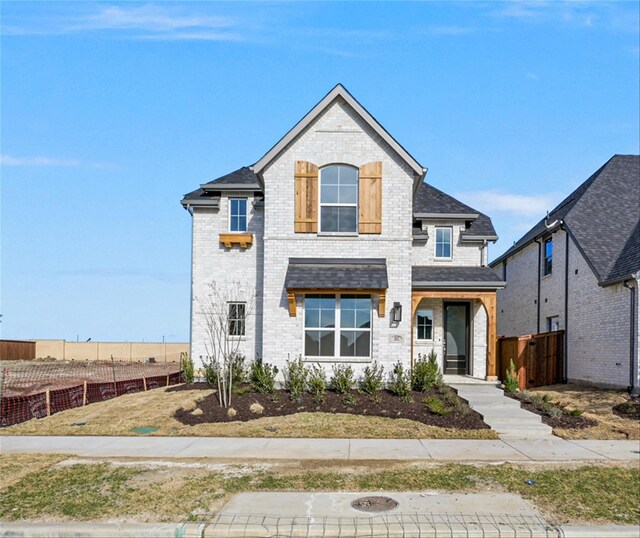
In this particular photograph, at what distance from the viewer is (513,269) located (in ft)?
91.4

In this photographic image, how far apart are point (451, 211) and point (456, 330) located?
4.18 metres

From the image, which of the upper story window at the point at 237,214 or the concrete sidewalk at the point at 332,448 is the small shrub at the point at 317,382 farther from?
the upper story window at the point at 237,214

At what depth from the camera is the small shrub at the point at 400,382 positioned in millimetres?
14953

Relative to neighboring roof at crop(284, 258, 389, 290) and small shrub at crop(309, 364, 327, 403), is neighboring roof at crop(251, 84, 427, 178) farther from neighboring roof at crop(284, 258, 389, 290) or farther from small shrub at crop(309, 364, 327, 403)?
small shrub at crop(309, 364, 327, 403)

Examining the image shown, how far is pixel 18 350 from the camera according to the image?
160 ft

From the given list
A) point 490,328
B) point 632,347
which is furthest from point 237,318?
point 632,347

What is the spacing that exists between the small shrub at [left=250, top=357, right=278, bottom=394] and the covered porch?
5.03 meters

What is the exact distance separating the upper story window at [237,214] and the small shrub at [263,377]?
4.77 meters

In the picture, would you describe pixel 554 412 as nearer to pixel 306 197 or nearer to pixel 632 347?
pixel 632 347

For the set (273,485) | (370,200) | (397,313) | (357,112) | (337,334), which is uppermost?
(357,112)

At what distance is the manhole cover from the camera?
7035 mm

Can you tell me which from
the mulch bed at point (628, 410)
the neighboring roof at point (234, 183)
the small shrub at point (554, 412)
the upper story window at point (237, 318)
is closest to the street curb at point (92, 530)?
the small shrub at point (554, 412)

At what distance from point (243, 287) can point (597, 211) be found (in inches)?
535

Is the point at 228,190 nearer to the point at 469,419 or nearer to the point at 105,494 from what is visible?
the point at 469,419
